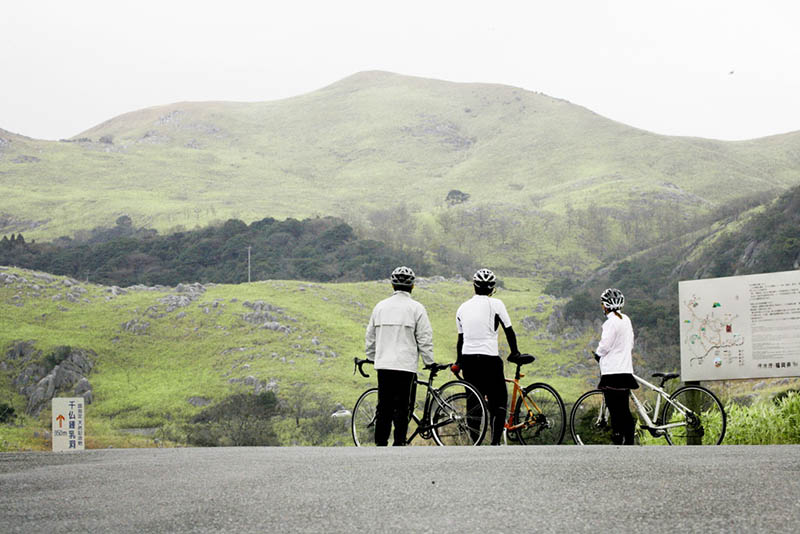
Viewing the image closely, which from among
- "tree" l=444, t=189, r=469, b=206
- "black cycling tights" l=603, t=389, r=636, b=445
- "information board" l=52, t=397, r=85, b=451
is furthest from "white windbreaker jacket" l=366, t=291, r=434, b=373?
"tree" l=444, t=189, r=469, b=206

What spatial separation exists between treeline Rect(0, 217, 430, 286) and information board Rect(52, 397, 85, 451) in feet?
189

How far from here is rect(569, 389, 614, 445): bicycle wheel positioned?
10.9 meters

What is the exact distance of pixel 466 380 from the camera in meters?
10.0

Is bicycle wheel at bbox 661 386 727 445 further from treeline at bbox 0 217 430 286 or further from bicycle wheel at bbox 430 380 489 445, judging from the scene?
treeline at bbox 0 217 430 286

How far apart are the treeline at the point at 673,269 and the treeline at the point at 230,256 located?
1546cm

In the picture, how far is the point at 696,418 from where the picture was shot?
10727 mm

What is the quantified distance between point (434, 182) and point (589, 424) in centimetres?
14504

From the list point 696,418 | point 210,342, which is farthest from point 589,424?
point 210,342

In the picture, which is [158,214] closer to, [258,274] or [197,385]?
[258,274]

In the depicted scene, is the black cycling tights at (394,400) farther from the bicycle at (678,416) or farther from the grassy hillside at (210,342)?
the grassy hillside at (210,342)

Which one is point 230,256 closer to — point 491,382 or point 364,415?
point 364,415

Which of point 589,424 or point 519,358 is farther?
point 589,424

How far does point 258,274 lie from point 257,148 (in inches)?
4804

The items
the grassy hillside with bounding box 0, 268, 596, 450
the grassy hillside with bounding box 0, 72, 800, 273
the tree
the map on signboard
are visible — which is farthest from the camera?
the tree
